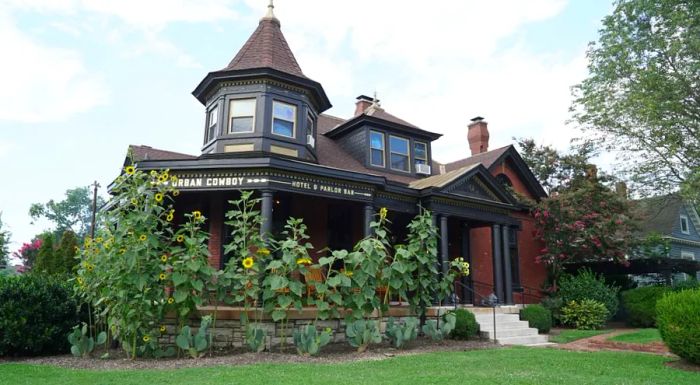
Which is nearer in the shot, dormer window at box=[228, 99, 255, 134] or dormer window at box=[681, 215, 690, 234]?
dormer window at box=[228, 99, 255, 134]

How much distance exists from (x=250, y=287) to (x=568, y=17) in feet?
29.2

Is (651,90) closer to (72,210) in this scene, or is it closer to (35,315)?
(35,315)

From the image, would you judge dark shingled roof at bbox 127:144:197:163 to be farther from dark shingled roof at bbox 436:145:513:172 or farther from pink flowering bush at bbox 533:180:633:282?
pink flowering bush at bbox 533:180:633:282

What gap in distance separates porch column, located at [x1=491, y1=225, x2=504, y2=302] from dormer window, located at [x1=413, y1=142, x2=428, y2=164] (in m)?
3.72

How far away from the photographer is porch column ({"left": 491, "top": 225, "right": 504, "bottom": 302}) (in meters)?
14.6

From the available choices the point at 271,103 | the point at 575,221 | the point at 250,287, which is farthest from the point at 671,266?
the point at 250,287

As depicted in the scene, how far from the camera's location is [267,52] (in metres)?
15.0

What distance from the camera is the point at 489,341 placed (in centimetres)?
1129

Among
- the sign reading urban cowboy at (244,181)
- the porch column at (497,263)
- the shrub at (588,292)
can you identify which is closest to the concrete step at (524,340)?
the porch column at (497,263)

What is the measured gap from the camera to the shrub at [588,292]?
1636 cm

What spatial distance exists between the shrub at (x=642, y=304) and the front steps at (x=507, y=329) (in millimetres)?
6209

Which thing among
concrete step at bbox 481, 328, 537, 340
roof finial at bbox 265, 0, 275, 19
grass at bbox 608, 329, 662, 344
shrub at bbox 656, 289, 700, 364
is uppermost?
roof finial at bbox 265, 0, 275, 19

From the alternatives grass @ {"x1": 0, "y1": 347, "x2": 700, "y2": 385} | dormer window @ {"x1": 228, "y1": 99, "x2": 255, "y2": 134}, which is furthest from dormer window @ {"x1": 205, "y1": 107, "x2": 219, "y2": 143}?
grass @ {"x1": 0, "y1": 347, "x2": 700, "y2": 385}

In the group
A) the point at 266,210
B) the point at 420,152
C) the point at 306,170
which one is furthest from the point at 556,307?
the point at 266,210
